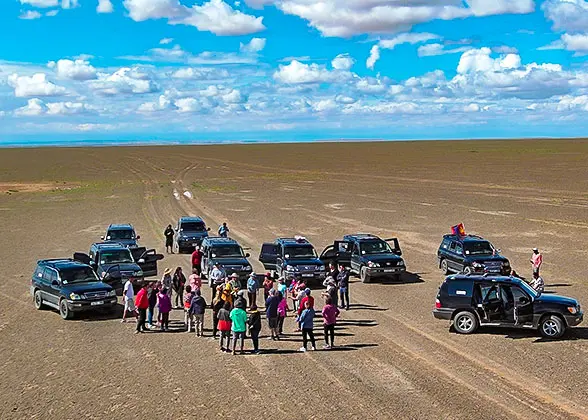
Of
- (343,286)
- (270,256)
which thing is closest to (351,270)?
(270,256)

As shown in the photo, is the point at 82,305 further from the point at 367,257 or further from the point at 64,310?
the point at 367,257

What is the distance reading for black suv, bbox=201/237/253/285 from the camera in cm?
2606

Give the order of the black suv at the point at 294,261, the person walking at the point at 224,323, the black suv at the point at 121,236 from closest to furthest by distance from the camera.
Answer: the person walking at the point at 224,323 → the black suv at the point at 294,261 → the black suv at the point at 121,236

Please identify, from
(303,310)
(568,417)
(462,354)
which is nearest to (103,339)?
(303,310)

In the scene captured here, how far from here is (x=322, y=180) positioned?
8650cm

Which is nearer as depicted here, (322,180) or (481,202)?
(481,202)

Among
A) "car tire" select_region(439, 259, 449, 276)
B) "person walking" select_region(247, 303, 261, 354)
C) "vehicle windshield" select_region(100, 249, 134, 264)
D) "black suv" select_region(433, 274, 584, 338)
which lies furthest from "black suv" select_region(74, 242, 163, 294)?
"car tire" select_region(439, 259, 449, 276)

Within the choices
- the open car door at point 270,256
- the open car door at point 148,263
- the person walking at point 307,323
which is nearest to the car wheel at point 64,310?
the open car door at point 148,263

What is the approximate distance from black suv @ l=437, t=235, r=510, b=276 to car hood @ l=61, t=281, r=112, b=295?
13.1 metres

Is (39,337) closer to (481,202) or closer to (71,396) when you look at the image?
(71,396)

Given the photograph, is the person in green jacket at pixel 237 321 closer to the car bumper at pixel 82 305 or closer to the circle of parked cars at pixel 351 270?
the circle of parked cars at pixel 351 270

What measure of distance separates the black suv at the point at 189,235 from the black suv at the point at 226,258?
5428 millimetres

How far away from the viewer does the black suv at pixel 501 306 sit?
18.2 metres

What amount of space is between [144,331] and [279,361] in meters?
4.99
